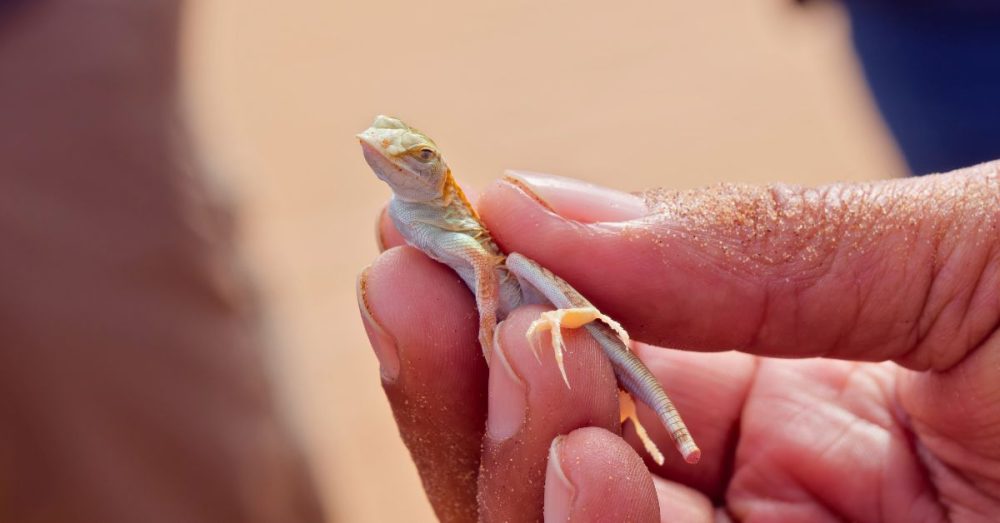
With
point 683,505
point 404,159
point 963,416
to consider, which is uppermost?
point 404,159

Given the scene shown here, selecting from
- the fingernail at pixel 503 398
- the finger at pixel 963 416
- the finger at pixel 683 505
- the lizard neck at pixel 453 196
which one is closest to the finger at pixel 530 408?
the fingernail at pixel 503 398

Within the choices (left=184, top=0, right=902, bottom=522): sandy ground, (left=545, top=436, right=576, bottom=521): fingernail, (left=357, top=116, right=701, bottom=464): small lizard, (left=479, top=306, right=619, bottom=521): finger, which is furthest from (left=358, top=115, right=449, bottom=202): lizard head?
(left=184, top=0, right=902, bottom=522): sandy ground

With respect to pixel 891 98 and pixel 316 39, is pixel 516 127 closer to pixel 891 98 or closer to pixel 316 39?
pixel 316 39

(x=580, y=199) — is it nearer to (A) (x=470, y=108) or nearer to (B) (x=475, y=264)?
(B) (x=475, y=264)

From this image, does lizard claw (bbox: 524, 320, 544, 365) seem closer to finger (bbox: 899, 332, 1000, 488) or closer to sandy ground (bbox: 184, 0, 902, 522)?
finger (bbox: 899, 332, 1000, 488)

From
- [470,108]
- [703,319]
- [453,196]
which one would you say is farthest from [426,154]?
[470,108]

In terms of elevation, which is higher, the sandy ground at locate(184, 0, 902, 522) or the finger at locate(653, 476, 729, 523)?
the sandy ground at locate(184, 0, 902, 522)
